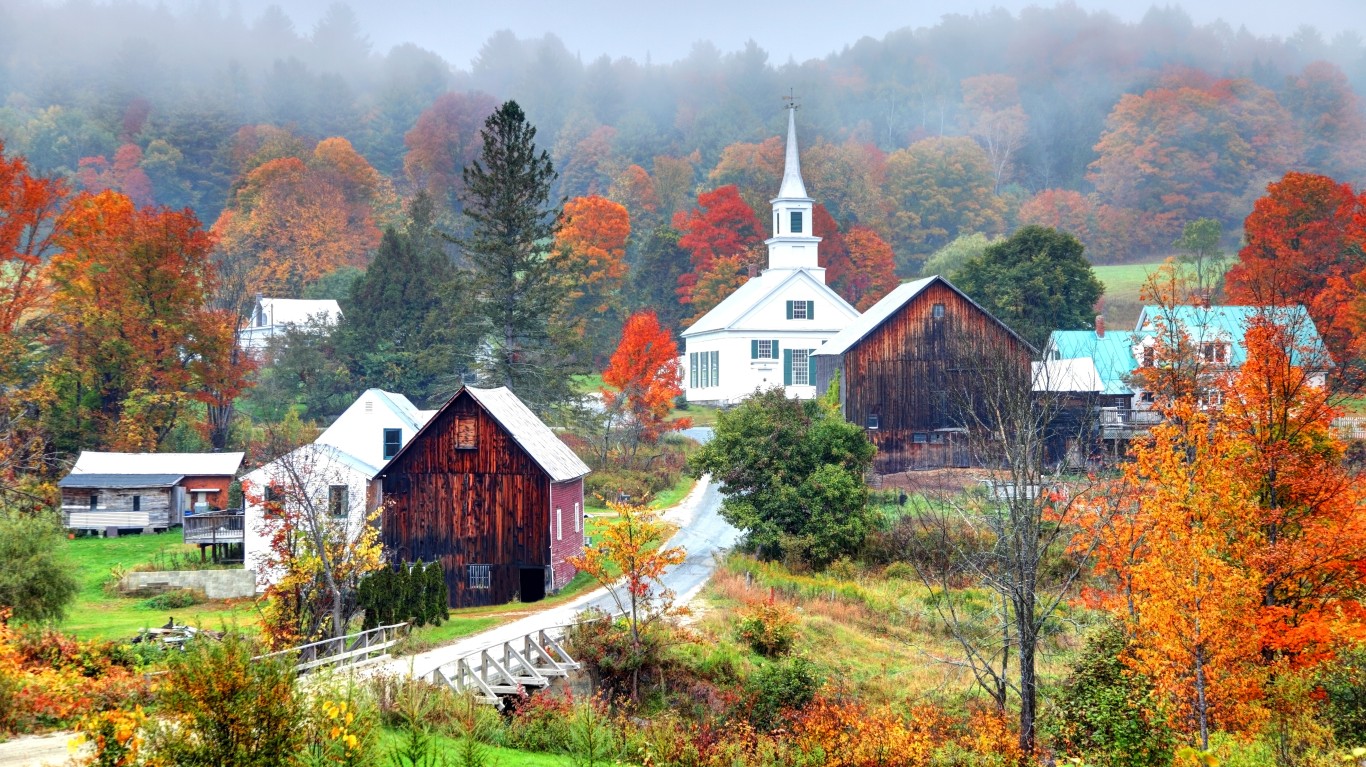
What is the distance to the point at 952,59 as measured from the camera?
17038cm

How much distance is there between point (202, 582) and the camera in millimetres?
37562

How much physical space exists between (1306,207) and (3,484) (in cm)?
5912

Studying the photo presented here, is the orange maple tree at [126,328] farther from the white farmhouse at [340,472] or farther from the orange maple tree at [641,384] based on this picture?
the orange maple tree at [641,384]

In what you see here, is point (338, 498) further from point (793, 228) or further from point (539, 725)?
point (793, 228)

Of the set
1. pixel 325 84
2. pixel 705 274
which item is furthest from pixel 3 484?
pixel 325 84

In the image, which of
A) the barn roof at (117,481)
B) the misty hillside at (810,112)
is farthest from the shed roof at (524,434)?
the misty hillside at (810,112)

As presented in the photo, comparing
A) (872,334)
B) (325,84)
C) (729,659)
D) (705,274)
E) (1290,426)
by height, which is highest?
(325,84)

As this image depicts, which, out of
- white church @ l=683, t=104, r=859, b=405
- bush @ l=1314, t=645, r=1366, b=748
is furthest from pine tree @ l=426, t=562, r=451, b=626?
white church @ l=683, t=104, r=859, b=405

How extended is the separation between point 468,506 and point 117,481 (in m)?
17.8

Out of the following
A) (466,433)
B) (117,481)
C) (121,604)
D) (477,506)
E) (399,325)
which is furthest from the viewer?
(399,325)

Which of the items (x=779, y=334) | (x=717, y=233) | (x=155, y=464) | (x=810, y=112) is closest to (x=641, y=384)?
(x=779, y=334)

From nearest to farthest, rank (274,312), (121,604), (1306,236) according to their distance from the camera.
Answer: (121,604)
(1306,236)
(274,312)

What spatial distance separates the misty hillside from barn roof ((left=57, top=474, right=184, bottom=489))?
5574 cm

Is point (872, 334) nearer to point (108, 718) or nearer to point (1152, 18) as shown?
point (108, 718)
